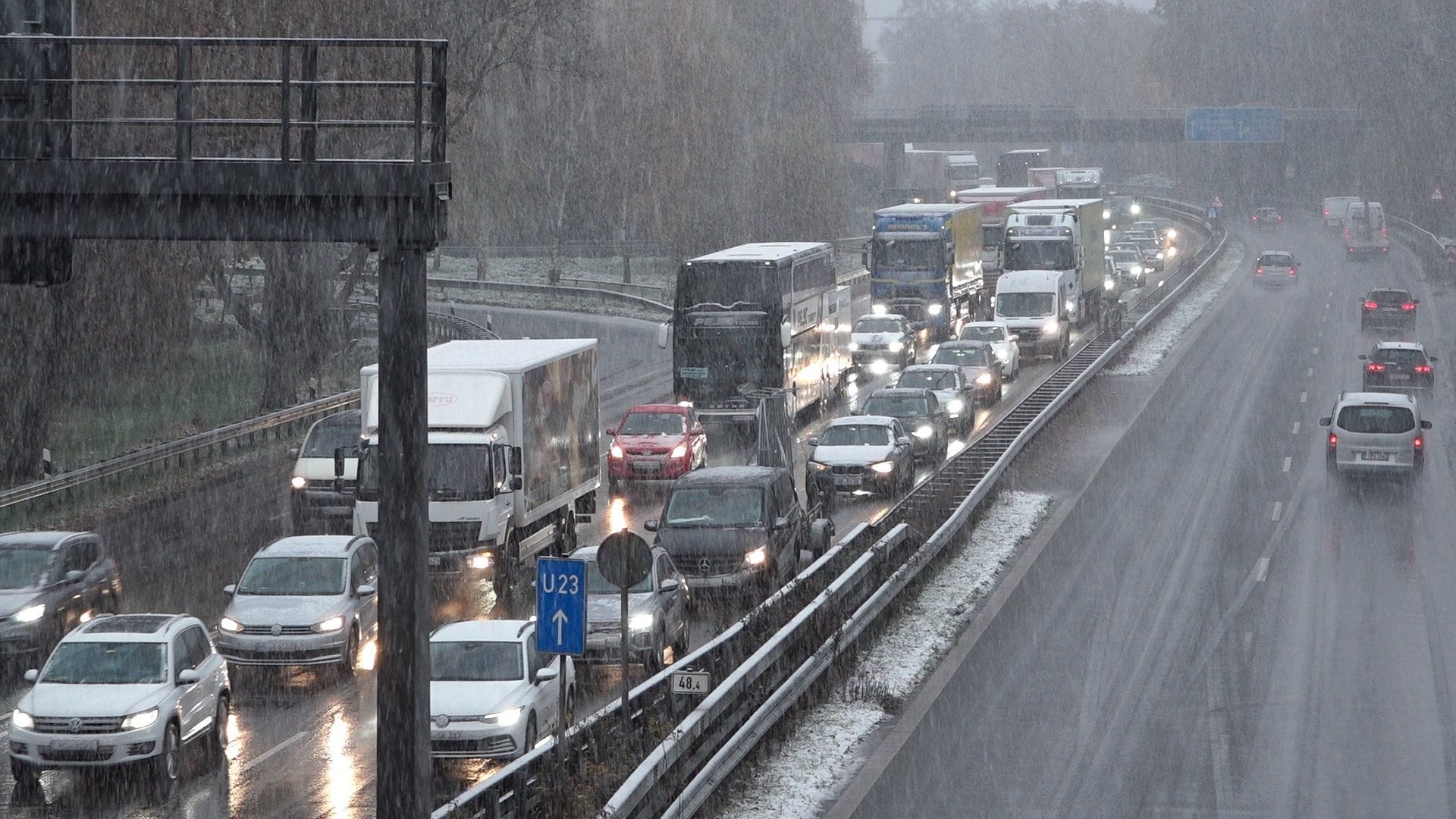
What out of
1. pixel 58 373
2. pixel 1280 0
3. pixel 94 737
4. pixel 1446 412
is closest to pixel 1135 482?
pixel 1446 412

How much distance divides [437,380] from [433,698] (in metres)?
8.44

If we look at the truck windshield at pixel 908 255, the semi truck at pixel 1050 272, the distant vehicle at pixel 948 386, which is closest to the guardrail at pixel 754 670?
the distant vehicle at pixel 948 386

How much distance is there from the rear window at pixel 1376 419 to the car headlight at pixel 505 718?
2033 cm

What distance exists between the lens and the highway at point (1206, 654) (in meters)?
15.3

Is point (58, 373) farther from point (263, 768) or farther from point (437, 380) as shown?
point (263, 768)

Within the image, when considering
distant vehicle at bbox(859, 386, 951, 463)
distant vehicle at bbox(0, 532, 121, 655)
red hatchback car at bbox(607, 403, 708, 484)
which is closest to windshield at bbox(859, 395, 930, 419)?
distant vehicle at bbox(859, 386, 951, 463)

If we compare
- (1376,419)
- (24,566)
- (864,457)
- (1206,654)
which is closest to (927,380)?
(864,457)

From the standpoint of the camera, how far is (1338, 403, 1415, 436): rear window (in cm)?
3092

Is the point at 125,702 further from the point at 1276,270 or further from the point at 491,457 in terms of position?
the point at 1276,270

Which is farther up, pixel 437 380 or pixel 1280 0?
pixel 1280 0

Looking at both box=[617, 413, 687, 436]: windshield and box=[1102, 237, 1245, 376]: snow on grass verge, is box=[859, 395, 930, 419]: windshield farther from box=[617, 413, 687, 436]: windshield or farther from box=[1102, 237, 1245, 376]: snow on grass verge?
box=[1102, 237, 1245, 376]: snow on grass verge

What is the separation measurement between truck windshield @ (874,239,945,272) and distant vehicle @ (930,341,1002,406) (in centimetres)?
862

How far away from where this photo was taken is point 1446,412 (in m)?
40.6

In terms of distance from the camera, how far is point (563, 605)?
14.1m
